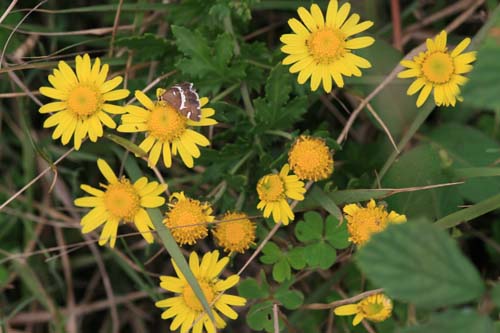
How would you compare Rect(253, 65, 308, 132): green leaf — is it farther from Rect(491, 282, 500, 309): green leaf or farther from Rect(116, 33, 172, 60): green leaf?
Rect(491, 282, 500, 309): green leaf

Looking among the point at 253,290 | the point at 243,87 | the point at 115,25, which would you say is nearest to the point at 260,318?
the point at 253,290

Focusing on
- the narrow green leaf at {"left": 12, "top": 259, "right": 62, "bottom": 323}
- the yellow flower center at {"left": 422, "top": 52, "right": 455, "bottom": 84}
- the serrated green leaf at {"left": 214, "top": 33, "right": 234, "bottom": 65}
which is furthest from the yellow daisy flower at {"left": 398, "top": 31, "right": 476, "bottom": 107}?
the narrow green leaf at {"left": 12, "top": 259, "right": 62, "bottom": 323}

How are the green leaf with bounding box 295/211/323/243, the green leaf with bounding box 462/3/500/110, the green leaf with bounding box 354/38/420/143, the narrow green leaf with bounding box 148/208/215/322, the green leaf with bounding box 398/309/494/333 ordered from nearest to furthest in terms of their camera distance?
the green leaf with bounding box 398/309/494/333 → the green leaf with bounding box 462/3/500/110 → the narrow green leaf with bounding box 148/208/215/322 → the green leaf with bounding box 295/211/323/243 → the green leaf with bounding box 354/38/420/143

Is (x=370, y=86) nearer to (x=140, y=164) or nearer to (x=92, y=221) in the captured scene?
(x=140, y=164)

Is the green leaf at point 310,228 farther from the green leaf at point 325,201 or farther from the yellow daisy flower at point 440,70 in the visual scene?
the yellow daisy flower at point 440,70

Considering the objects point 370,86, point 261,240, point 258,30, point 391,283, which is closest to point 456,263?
point 391,283

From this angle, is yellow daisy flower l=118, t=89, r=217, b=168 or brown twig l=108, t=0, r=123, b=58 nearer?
yellow daisy flower l=118, t=89, r=217, b=168

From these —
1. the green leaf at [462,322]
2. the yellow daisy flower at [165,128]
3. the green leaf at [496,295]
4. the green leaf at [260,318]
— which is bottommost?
the green leaf at [260,318]

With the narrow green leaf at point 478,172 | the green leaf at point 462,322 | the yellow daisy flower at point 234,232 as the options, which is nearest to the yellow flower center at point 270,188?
the yellow daisy flower at point 234,232
